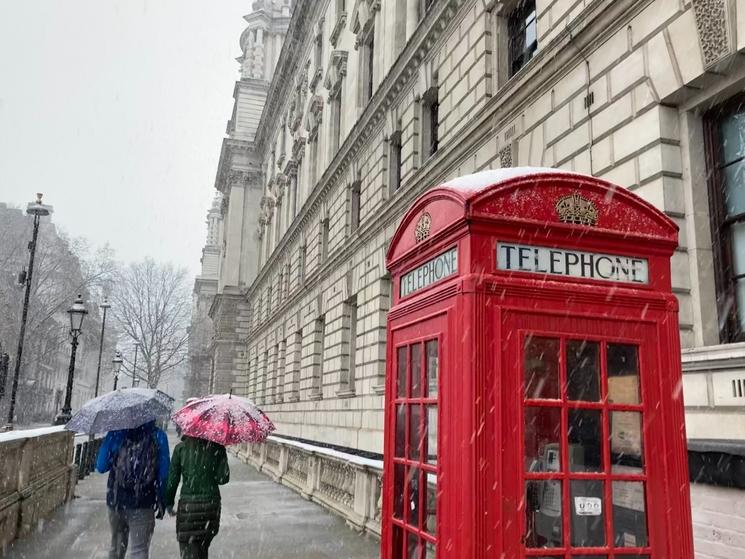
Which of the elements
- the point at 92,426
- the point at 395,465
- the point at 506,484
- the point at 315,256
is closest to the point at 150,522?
Answer: the point at 92,426

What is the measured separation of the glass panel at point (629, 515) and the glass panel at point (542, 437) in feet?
1.07

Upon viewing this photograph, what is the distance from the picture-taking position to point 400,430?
12.4 ft

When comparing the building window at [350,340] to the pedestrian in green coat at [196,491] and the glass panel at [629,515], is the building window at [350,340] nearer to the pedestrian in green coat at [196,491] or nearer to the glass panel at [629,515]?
the pedestrian in green coat at [196,491]

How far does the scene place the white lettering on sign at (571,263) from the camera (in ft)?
10.4

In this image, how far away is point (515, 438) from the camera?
9.74ft

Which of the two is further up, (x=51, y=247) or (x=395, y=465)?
(x=51, y=247)

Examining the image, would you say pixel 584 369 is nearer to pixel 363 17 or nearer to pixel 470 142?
pixel 470 142

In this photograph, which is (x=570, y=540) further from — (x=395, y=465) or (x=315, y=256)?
(x=315, y=256)

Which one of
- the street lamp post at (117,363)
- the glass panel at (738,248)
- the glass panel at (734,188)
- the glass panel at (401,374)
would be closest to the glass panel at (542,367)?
the glass panel at (401,374)

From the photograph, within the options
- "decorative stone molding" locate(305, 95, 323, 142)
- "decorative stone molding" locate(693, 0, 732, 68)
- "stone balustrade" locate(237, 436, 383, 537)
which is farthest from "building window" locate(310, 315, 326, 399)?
"decorative stone molding" locate(693, 0, 732, 68)

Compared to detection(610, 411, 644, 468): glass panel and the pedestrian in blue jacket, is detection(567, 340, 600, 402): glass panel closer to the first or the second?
detection(610, 411, 644, 468): glass panel

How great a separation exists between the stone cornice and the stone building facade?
34 mm

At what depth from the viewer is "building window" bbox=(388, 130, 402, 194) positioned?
18256 millimetres

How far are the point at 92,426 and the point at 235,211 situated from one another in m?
46.5
